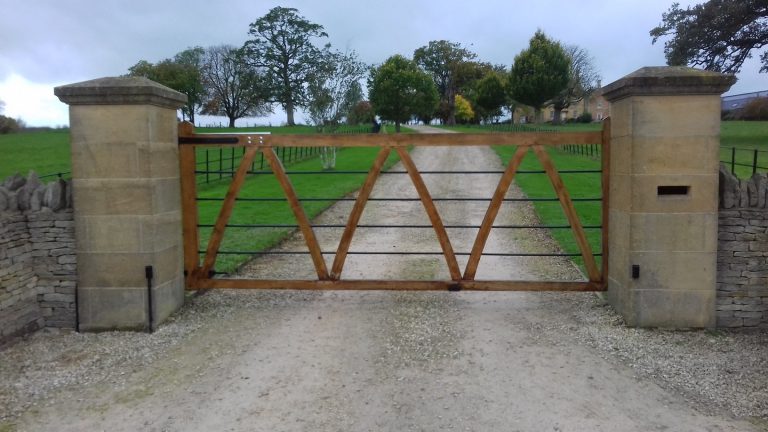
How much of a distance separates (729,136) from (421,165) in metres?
19.8

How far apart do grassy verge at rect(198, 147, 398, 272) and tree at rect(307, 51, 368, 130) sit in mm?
2794

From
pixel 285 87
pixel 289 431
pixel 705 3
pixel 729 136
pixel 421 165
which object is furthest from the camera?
pixel 285 87

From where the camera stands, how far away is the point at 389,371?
5391mm

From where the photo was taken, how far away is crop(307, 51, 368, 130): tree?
29.7m

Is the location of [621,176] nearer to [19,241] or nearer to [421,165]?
[19,241]

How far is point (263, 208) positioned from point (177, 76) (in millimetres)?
49364

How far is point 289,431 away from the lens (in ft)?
14.2

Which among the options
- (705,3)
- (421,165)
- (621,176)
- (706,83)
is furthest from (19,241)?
(705,3)

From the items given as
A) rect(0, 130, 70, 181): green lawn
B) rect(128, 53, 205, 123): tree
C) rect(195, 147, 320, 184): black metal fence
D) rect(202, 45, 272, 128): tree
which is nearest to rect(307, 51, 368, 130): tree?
rect(195, 147, 320, 184): black metal fence

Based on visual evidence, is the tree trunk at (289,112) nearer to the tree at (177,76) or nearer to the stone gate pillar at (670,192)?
the tree at (177,76)

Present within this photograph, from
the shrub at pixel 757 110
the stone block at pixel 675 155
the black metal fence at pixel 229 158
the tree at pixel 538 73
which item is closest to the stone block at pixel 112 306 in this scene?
the stone block at pixel 675 155

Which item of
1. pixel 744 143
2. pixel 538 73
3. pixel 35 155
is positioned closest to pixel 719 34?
pixel 744 143

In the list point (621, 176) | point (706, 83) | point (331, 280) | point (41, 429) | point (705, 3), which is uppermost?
point (705, 3)

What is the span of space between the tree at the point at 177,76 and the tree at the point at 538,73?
30.0 metres
